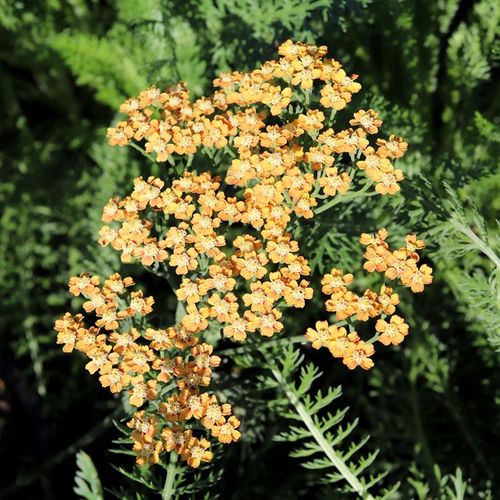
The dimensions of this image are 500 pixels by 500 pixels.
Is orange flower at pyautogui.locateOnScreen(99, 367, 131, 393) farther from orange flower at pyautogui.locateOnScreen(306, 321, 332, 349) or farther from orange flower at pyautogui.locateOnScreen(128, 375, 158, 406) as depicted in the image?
orange flower at pyautogui.locateOnScreen(306, 321, 332, 349)

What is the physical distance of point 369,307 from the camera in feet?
3.66

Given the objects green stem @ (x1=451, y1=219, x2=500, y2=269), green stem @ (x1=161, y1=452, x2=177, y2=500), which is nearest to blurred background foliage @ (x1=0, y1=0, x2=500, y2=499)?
green stem @ (x1=451, y1=219, x2=500, y2=269)

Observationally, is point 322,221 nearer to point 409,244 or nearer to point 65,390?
point 409,244

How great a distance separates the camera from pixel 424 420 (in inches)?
68.6

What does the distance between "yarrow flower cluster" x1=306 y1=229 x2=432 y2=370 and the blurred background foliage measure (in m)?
0.19

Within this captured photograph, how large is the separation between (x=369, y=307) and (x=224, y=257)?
271mm

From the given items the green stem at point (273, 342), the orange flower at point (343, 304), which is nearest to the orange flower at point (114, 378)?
the green stem at point (273, 342)

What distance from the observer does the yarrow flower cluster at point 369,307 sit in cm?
109

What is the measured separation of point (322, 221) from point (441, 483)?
592mm

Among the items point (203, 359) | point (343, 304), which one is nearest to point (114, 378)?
point (203, 359)

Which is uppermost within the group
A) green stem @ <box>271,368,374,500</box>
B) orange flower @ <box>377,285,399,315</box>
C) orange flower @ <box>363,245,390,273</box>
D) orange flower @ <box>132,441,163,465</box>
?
orange flower @ <box>363,245,390,273</box>

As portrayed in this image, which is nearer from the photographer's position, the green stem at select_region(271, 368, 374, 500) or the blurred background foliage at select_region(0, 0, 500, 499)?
the green stem at select_region(271, 368, 374, 500)

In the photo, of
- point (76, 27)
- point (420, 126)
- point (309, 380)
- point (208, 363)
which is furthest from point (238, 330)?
point (76, 27)

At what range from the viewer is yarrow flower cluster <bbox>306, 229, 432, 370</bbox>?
3.58 ft
